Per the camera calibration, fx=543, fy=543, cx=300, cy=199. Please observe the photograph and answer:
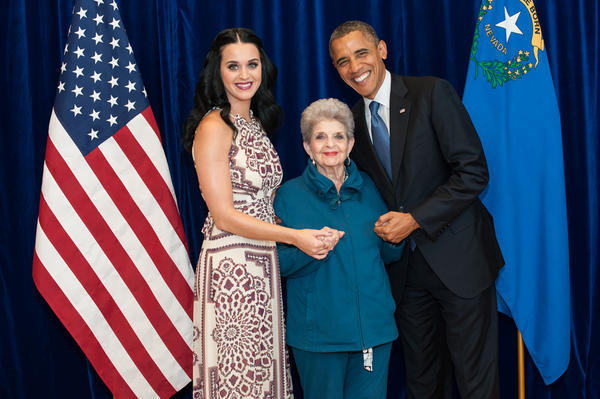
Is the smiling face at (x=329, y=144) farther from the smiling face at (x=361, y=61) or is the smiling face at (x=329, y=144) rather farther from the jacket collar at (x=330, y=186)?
the smiling face at (x=361, y=61)

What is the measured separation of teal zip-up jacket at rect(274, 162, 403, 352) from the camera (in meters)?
2.01

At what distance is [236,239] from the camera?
6.95ft

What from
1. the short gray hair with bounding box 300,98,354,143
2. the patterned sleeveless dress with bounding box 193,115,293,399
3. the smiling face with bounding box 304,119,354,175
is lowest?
the patterned sleeveless dress with bounding box 193,115,293,399

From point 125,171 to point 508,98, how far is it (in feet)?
6.23

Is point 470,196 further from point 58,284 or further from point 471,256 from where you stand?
point 58,284

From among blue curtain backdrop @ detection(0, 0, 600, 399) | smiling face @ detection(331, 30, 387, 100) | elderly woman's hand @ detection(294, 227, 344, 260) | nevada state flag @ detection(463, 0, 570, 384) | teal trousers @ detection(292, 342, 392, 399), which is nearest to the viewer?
elderly woman's hand @ detection(294, 227, 344, 260)

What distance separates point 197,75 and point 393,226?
155 cm

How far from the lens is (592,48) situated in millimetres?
2988

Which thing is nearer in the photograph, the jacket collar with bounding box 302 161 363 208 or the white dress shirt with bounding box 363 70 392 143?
the jacket collar with bounding box 302 161 363 208

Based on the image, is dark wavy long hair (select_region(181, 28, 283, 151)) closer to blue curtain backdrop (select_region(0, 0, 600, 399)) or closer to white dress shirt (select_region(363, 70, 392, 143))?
white dress shirt (select_region(363, 70, 392, 143))

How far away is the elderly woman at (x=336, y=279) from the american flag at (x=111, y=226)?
74 centimetres

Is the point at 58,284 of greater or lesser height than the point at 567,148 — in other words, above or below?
below

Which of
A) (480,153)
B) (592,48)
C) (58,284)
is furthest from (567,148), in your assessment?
(58,284)

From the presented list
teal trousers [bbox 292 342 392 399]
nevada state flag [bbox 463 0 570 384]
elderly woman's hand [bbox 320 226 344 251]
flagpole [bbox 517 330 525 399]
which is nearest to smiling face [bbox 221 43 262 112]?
elderly woman's hand [bbox 320 226 344 251]
